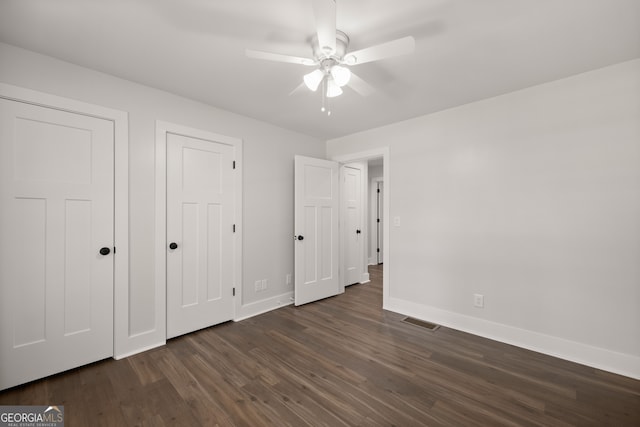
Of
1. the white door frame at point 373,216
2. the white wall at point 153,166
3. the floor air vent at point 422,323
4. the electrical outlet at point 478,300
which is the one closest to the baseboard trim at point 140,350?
the white wall at point 153,166

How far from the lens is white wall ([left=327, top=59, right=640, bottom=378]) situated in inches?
86.1

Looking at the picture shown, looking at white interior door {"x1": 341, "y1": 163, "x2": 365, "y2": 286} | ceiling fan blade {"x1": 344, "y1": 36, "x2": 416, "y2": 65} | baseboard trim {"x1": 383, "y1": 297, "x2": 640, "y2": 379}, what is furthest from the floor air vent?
ceiling fan blade {"x1": 344, "y1": 36, "x2": 416, "y2": 65}

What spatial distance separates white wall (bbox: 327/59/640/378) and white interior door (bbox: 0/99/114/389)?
314 cm

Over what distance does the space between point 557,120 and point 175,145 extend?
142 inches

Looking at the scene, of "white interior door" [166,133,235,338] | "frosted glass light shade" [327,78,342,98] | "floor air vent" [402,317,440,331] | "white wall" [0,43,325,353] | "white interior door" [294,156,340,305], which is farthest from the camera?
"white interior door" [294,156,340,305]

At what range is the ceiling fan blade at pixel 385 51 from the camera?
1.48 metres

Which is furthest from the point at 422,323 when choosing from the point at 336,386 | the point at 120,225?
the point at 120,225

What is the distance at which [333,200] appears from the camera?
415 cm

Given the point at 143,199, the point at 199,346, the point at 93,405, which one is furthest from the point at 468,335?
the point at 143,199

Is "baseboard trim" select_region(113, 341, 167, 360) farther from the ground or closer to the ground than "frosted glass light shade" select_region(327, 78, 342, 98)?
closer to the ground

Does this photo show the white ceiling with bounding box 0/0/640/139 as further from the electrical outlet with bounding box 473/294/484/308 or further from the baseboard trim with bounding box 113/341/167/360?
the baseboard trim with bounding box 113/341/167/360

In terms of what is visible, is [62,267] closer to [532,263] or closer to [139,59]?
[139,59]

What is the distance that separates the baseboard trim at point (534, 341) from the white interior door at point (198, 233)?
2.26 m

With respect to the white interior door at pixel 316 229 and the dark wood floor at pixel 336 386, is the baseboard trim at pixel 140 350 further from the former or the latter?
the white interior door at pixel 316 229
